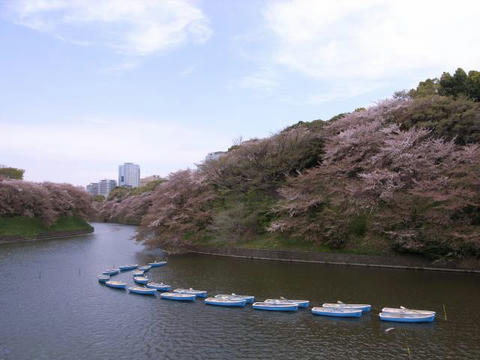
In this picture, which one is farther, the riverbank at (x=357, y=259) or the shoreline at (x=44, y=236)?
the shoreline at (x=44, y=236)

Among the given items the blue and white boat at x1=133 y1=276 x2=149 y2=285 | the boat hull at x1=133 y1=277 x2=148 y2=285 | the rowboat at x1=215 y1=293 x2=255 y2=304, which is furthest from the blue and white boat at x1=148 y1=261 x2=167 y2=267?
the rowboat at x1=215 y1=293 x2=255 y2=304

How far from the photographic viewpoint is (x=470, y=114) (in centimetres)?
3303

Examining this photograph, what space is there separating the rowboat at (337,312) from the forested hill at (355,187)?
1218 cm

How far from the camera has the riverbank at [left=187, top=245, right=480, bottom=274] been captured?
2719cm

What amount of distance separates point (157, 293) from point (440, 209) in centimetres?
2142

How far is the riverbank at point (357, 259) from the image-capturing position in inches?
1071

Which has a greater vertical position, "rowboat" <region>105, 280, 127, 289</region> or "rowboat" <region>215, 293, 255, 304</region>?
"rowboat" <region>215, 293, 255, 304</region>

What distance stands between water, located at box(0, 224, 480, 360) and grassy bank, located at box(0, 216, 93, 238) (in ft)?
75.2

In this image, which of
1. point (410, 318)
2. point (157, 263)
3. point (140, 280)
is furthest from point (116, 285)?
point (410, 318)

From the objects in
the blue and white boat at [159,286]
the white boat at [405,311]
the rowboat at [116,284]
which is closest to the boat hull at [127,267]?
the rowboat at [116,284]

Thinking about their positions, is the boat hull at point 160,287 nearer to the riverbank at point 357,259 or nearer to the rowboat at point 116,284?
the rowboat at point 116,284

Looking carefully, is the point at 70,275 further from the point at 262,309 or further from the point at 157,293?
the point at 262,309

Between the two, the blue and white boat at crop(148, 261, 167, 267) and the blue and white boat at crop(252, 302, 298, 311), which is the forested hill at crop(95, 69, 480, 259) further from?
the blue and white boat at crop(252, 302, 298, 311)

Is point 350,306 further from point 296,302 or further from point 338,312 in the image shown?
point 296,302
